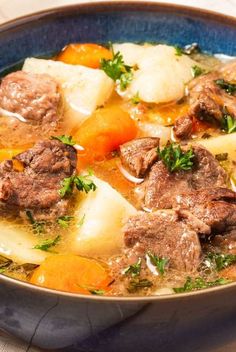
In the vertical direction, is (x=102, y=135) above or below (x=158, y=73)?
below

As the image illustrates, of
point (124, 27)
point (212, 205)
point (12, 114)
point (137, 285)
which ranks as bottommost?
point (137, 285)

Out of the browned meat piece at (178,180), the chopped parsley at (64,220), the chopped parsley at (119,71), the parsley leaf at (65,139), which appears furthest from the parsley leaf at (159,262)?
the chopped parsley at (119,71)

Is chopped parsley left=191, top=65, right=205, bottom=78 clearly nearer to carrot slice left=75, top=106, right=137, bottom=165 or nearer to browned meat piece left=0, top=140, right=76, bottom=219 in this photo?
carrot slice left=75, top=106, right=137, bottom=165

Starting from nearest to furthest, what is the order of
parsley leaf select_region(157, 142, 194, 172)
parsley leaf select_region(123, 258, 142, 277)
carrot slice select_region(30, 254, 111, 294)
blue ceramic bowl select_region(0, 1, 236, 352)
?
blue ceramic bowl select_region(0, 1, 236, 352) < carrot slice select_region(30, 254, 111, 294) < parsley leaf select_region(123, 258, 142, 277) < parsley leaf select_region(157, 142, 194, 172)

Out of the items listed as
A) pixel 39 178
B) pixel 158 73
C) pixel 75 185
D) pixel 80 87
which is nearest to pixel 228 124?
pixel 158 73

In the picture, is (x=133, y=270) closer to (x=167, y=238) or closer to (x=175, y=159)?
(x=167, y=238)

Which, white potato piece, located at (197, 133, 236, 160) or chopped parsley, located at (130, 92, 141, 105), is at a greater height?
chopped parsley, located at (130, 92, 141, 105)

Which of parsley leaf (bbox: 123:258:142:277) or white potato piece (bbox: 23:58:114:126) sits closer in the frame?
parsley leaf (bbox: 123:258:142:277)

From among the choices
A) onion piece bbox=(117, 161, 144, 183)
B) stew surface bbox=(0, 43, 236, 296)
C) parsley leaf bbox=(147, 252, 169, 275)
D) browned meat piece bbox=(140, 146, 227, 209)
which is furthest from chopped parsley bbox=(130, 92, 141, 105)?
parsley leaf bbox=(147, 252, 169, 275)

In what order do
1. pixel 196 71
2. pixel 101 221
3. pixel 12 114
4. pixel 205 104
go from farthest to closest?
pixel 196 71 < pixel 12 114 < pixel 205 104 < pixel 101 221
